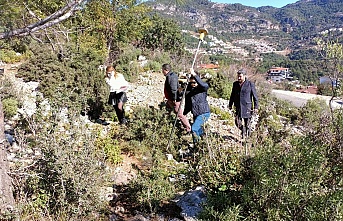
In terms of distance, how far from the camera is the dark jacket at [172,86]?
19.6 feet

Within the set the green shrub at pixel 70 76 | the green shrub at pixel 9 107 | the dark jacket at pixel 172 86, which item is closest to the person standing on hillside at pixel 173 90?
the dark jacket at pixel 172 86

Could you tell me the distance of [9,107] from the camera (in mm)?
6133

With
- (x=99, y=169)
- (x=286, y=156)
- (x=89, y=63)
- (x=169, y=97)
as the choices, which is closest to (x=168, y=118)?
(x=169, y=97)

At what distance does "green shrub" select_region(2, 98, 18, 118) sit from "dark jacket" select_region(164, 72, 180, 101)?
312cm

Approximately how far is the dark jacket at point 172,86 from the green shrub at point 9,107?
312cm

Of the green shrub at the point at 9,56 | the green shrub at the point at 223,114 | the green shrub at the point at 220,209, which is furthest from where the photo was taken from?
the green shrub at the point at 9,56

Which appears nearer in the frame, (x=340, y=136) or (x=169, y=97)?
(x=340, y=136)

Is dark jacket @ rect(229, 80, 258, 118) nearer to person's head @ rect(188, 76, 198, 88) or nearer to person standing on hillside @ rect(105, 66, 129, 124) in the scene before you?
person's head @ rect(188, 76, 198, 88)

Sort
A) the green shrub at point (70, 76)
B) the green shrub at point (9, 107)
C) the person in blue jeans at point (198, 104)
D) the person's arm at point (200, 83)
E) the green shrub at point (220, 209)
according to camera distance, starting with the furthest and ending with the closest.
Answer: the green shrub at point (70, 76), the green shrub at point (9, 107), the person in blue jeans at point (198, 104), the person's arm at point (200, 83), the green shrub at point (220, 209)

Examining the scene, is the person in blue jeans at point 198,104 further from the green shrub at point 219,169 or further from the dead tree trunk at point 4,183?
the dead tree trunk at point 4,183

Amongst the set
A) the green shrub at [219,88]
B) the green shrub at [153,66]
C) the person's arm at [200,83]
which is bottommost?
the green shrub at [219,88]

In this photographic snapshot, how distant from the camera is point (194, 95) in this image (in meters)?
5.49

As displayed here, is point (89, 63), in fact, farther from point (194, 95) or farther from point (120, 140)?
point (194, 95)

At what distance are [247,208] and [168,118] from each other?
12.4 ft
